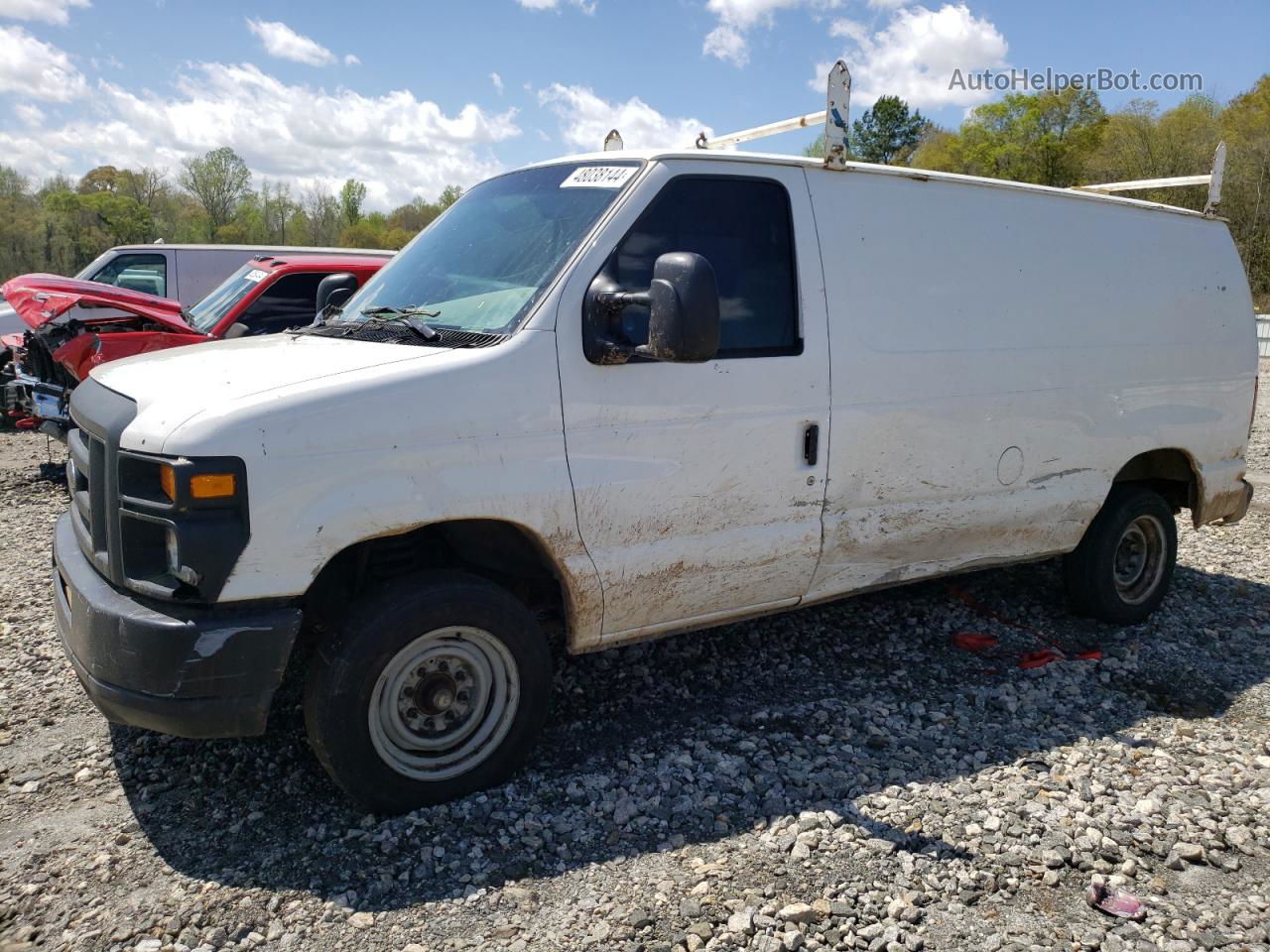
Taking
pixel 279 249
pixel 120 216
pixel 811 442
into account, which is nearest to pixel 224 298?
pixel 279 249

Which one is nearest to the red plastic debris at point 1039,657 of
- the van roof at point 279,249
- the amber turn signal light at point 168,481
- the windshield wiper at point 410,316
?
the windshield wiper at point 410,316

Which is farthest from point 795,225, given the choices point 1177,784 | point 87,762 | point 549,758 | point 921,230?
point 87,762

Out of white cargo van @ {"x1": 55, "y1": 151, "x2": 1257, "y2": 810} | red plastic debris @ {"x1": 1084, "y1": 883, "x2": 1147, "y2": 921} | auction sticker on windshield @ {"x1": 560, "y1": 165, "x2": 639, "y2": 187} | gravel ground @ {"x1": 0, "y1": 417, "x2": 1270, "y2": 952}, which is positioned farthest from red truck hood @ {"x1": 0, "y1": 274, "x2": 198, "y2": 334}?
red plastic debris @ {"x1": 1084, "y1": 883, "x2": 1147, "y2": 921}

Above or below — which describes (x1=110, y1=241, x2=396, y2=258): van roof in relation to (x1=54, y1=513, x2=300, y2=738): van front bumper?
above

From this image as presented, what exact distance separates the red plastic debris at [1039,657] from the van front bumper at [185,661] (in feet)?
12.1

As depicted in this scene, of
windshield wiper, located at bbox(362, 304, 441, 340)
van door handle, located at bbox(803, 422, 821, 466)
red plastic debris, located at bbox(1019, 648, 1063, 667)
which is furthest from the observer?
red plastic debris, located at bbox(1019, 648, 1063, 667)

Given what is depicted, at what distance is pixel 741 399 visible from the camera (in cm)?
377

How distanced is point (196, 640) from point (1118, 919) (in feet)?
9.67

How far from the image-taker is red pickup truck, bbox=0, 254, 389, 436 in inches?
286

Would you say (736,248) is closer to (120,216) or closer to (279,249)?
(279,249)

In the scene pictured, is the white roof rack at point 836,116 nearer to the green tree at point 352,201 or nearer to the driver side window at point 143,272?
the driver side window at point 143,272

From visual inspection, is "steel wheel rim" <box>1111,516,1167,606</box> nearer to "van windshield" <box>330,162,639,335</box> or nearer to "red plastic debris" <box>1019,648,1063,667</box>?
"red plastic debris" <box>1019,648,1063,667</box>

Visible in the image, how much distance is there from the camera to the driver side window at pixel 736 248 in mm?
3684

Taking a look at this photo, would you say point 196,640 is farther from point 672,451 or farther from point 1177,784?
point 1177,784
